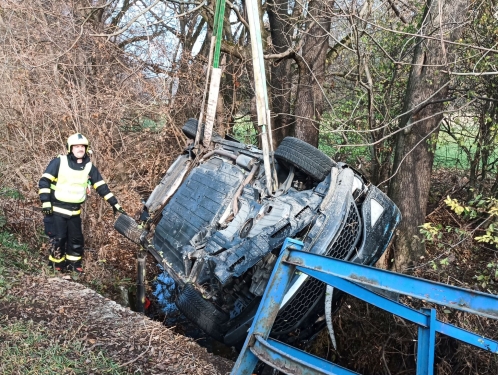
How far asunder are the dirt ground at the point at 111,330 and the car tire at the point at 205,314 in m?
0.17

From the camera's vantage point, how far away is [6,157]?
21.6ft

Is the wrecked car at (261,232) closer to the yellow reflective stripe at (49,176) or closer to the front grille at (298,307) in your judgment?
the front grille at (298,307)

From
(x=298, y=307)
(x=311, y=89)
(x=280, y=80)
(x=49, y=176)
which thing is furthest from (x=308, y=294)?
(x=280, y=80)

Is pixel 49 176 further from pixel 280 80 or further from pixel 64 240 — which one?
pixel 280 80

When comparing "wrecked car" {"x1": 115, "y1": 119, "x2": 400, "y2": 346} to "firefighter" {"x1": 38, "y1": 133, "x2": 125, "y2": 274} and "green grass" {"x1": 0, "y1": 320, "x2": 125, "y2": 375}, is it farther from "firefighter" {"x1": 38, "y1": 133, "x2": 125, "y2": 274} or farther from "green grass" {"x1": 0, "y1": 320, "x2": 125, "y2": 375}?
"firefighter" {"x1": 38, "y1": 133, "x2": 125, "y2": 274}

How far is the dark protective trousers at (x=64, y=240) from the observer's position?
16.5 ft

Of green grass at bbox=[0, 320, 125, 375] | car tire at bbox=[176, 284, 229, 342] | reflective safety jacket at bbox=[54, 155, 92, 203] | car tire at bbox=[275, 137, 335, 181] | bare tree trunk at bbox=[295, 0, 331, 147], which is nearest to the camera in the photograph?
green grass at bbox=[0, 320, 125, 375]

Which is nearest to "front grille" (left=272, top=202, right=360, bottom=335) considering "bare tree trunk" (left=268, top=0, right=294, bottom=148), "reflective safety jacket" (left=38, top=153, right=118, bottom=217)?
"reflective safety jacket" (left=38, top=153, right=118, bottom=217)

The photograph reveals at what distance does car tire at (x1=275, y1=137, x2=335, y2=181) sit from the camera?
12.0 feet

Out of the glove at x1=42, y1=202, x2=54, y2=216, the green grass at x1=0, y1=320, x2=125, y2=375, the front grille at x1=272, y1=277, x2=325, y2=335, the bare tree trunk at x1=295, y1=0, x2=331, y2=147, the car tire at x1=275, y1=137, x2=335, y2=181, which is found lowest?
the green grass at x1=0, y1=320, x2=125, y2=375

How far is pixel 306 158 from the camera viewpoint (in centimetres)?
372

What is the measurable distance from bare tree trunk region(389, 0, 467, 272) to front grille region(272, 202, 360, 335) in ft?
6.46

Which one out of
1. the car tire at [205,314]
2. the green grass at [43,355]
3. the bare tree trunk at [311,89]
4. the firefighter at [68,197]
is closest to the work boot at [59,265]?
the firefighter at [68,197]

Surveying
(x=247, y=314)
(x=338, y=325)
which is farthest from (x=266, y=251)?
(x=338, y=325)
